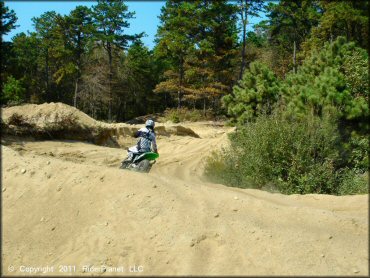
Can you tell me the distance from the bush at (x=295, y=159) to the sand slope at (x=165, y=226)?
197 cm

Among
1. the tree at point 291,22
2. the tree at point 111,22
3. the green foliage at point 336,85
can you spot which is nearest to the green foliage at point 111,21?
the tree at point 111,22

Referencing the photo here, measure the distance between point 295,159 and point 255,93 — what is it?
19.9 feet

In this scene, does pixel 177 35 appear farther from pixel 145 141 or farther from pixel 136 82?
pixel 145 141

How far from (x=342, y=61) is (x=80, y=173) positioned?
27.6ft

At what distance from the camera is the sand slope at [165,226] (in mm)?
5531

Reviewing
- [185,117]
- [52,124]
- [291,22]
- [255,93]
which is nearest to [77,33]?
[185,117]

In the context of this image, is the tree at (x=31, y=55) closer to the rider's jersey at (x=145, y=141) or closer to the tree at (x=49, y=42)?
the tree at (x=49, y=42)

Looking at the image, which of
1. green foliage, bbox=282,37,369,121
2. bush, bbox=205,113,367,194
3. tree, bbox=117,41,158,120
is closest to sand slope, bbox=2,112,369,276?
bush, bbox=205,113,367,194

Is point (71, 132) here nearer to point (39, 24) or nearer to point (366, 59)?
point (366, 59)

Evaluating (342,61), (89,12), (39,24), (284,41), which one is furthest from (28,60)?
(342,61)

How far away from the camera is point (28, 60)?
42031 millimetres

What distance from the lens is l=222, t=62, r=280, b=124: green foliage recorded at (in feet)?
51.1

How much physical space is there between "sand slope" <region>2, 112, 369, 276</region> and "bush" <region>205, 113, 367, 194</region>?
77.7 inches

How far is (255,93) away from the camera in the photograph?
1573 centimetres
